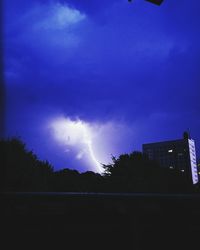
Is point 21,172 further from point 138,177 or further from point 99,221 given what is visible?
point 99,221

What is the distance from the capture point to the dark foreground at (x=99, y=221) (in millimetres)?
2695

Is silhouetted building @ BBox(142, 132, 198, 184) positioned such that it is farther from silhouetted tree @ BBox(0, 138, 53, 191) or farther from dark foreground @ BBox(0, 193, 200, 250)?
dark foreground @ BBox(0, 193, 200, 250)

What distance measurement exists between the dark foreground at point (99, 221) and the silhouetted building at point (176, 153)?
107675 mm

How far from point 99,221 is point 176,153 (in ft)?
365

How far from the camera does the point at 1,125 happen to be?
465cm

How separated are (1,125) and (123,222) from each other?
292cm

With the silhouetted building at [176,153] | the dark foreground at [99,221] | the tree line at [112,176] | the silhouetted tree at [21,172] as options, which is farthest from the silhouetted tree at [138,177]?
the silhouetted building at [176,153]

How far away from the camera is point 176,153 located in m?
109

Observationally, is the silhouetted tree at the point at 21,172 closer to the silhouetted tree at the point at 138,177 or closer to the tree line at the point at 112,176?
the tree line at the point at 112,176

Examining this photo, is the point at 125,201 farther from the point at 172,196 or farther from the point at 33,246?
the point at 33,246

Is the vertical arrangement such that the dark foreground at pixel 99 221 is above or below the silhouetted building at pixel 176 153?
below

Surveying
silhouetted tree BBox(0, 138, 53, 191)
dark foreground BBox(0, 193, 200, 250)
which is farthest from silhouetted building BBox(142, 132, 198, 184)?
dark foreground BBox(0, 193, 200, 250)

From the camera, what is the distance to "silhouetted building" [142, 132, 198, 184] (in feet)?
359

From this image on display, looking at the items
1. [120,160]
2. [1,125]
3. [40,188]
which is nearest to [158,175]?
[120,160]
